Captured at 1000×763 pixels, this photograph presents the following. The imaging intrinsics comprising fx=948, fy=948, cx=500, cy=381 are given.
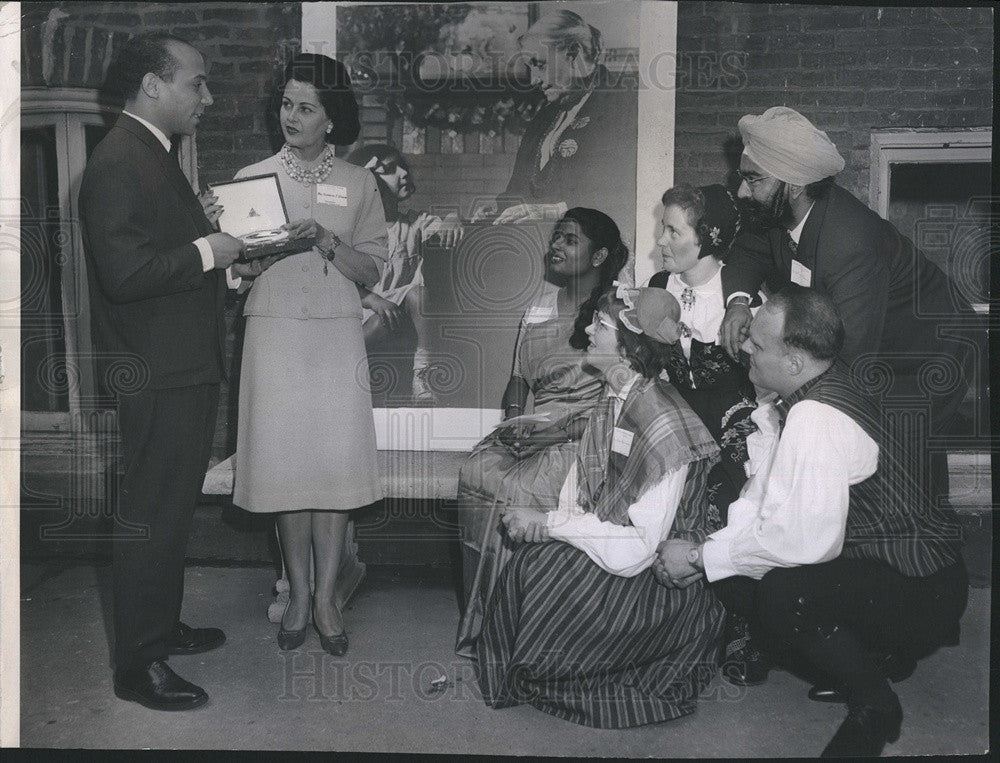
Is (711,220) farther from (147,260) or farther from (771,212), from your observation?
(147,260)

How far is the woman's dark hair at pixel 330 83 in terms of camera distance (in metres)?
3.95

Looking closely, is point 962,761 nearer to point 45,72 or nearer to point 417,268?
point 417,268

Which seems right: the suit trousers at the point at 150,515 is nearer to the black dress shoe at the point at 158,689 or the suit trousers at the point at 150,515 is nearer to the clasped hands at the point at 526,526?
the black dress shoe at the point at 158,689

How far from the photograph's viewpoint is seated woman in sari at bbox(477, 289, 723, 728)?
3.38 metres

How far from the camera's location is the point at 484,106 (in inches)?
159

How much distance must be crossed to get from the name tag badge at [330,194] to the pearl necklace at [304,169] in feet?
0.11

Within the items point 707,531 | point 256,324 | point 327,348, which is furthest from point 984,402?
point 256,324

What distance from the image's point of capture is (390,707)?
11.7 ft

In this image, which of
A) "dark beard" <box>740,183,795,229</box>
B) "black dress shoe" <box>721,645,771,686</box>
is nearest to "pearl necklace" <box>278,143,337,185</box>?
"dark beard" <box>740,183,795,229</box>

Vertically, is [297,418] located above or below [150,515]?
above

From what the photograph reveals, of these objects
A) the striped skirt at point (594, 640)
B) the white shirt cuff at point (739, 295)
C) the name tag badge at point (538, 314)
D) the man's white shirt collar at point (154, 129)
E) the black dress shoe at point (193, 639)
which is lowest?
the black dress shoe at point (193, 639)

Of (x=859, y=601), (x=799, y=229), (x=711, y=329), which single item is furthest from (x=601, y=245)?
(x=859, y=601)

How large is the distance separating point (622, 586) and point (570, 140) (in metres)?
1.88

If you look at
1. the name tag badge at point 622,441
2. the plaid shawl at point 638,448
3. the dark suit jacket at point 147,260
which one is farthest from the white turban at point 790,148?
the dark suit jacket at point 147,260
